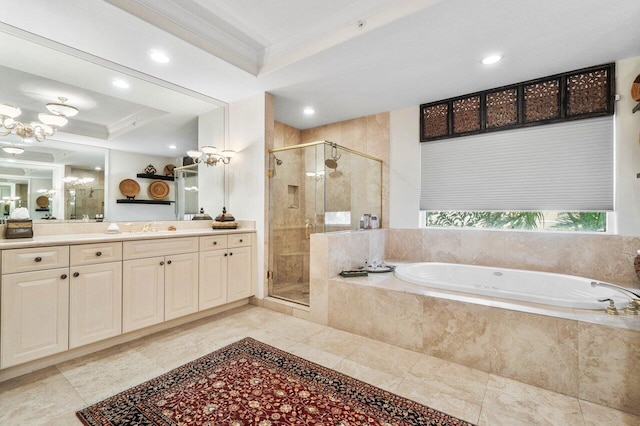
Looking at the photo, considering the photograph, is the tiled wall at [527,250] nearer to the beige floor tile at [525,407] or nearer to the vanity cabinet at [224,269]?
the beige floor tile at [525,407]

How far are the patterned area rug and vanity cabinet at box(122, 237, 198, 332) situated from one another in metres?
0.69

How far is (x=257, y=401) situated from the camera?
1.64 metres

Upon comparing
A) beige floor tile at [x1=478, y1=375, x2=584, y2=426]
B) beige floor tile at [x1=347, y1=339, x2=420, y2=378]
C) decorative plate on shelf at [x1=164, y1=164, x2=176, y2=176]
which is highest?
decorative plate on shelf at [x1=164, y1=164, x2=176, y2=176]

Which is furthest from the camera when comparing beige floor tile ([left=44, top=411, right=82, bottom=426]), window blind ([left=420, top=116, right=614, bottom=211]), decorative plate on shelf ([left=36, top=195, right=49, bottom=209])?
window blind ([left=420, top=116, right=614, bottom=211])

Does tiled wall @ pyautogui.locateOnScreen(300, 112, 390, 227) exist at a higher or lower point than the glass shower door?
higher

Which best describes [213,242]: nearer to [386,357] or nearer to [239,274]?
[239,274]

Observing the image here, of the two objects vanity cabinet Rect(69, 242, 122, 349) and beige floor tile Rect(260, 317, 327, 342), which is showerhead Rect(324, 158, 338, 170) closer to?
beige floor tile Rect(260, 317, 327, 342)

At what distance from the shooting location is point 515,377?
6.07 ft

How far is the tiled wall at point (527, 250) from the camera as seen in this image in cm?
254

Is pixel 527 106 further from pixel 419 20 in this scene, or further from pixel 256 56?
pixel 256 56

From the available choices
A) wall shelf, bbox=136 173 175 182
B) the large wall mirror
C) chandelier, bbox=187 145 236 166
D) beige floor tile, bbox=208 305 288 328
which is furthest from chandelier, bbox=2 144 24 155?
beige floor tile, bbox=208 305 288 328

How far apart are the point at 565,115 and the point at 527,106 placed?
1.13ft

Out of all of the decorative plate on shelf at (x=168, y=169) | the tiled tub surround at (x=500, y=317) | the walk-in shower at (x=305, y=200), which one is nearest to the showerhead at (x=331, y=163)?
the walk-in shower at (x=305, y=200)

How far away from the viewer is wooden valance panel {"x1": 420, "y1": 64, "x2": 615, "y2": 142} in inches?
103
